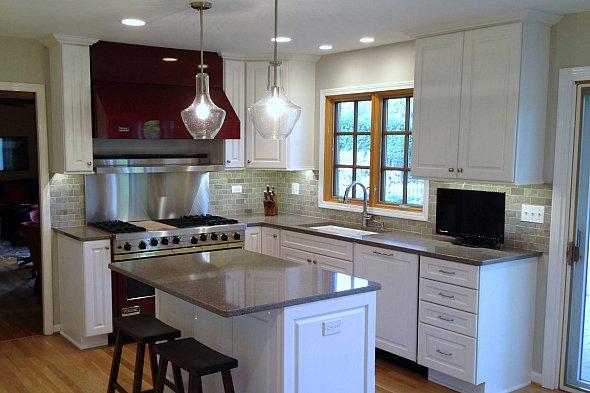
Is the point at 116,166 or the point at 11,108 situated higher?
the point at 11,108

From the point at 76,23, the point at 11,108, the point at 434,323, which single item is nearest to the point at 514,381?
the point at 434,323

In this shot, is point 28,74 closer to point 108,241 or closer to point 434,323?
point 108,241

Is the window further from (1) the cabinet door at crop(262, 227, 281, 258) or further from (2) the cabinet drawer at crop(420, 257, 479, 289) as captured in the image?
(2) the cabinet drawer at crop(420, 257, 479, 289)

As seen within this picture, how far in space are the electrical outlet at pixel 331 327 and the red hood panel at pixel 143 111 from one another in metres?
2.81

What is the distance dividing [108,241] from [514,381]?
324cm

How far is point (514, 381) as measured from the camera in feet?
13.8

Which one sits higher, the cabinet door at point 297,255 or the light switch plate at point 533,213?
the light switch plate at point 533,213

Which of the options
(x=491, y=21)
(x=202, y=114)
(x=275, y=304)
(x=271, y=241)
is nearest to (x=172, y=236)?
(x=271, y=241)

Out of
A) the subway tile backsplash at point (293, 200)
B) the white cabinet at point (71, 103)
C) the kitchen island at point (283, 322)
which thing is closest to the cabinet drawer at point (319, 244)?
the subway tile backsplash at point (293, 200)

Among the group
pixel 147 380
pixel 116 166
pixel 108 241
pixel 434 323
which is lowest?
pixel 147 380

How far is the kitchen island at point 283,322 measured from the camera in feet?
9.32

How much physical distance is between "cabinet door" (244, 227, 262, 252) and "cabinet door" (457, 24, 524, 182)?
7.19 ft

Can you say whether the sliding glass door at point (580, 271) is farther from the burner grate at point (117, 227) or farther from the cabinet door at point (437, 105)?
the burner grate at point (117, 227)

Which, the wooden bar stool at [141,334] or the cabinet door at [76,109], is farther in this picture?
the cabinet door at [76,109]
